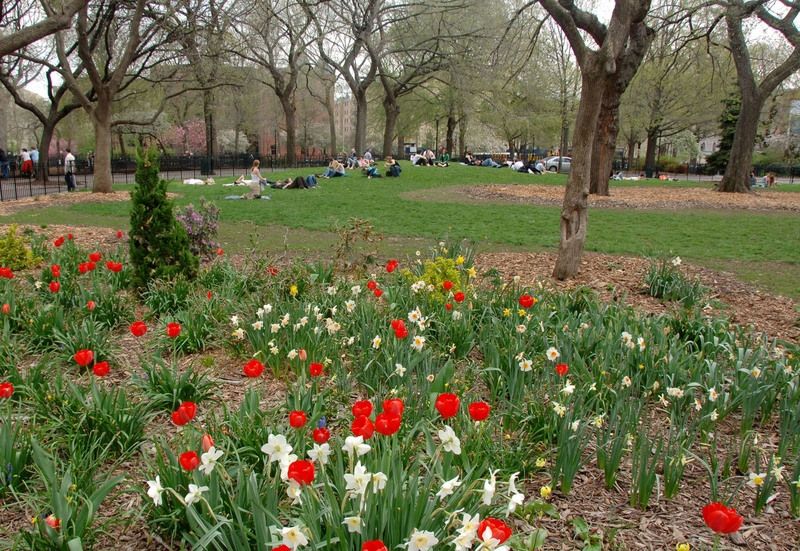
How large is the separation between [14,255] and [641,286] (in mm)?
6749

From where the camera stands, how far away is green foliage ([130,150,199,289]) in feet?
17.8

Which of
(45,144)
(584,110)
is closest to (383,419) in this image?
(584,110)

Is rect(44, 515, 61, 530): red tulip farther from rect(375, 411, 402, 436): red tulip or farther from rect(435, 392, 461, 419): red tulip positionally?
rect(435, 392, 461, 419): red tulip

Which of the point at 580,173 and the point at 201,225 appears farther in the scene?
the point at 201,225

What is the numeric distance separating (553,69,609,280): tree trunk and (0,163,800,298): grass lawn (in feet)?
4.47

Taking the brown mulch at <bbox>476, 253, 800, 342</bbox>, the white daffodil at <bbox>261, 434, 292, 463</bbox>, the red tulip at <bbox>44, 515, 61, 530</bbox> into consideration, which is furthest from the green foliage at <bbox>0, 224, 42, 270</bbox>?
the white daffodil at <bbox>261, 434, 292, 463</bbox>

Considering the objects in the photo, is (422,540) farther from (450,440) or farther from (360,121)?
(360,121)

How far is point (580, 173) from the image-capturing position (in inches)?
257

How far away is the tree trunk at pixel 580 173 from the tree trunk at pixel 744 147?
1652 centimetres

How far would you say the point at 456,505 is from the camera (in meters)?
1.94

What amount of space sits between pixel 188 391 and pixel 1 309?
6.10ft

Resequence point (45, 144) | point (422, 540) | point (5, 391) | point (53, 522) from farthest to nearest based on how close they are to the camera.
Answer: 1. point (45, 144)
2. point (5, 391)
3. point (53, 522)
4. point (422, 540)

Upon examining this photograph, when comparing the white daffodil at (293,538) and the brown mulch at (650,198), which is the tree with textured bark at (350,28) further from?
the white daffodil at (293,538)

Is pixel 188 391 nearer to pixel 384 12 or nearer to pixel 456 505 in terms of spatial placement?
pixel 456 505
